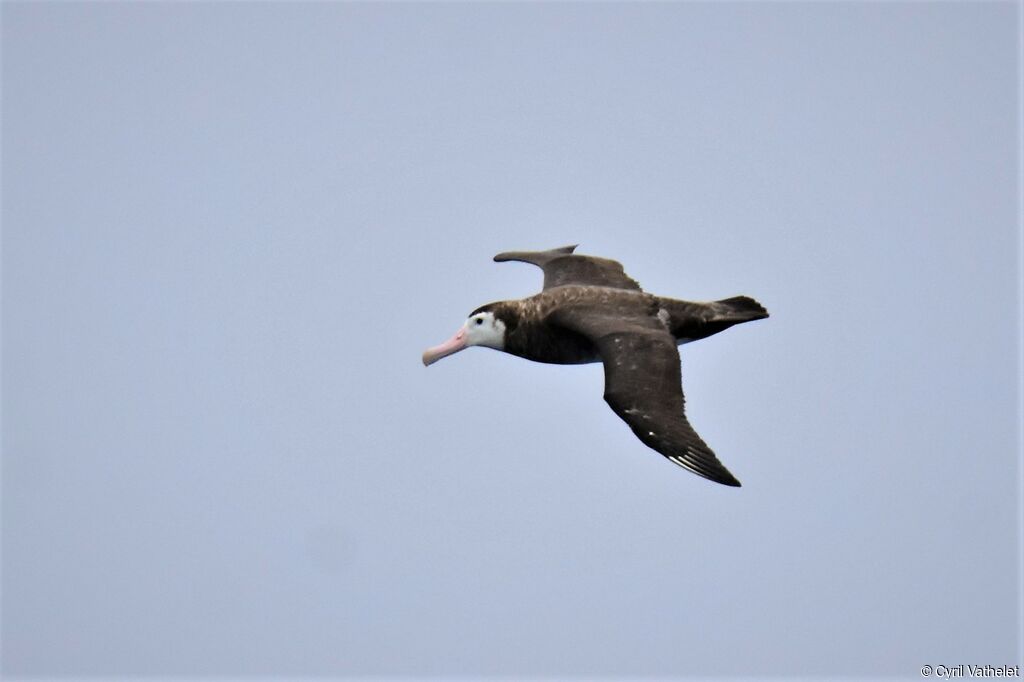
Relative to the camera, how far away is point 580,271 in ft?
62.5

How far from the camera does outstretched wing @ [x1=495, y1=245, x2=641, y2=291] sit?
18781 millimetres

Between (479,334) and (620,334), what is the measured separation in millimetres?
2291

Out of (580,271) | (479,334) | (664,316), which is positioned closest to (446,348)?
(479,334)

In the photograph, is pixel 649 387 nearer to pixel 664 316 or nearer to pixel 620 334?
pixel 620 334

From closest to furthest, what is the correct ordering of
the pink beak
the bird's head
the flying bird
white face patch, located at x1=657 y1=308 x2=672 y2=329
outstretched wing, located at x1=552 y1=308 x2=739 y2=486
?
outstretched wing, located at x1=552 y1=308 x2=739 y2=486
the flying bird
white face patch, located at x1=657 y1=308 x2=672 y2=329
the bird's head
the pink beak

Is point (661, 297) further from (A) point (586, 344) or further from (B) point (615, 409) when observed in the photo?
(B) point (615, 409)

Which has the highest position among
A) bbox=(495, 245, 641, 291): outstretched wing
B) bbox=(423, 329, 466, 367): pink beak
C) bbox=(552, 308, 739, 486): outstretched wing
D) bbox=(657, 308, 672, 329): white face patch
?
bbox=(495, 245, 641, 291): outstretched wing

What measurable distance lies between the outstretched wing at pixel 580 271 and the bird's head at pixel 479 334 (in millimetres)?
1352

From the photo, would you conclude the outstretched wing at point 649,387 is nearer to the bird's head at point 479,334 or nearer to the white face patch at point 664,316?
the white face patch at point 664,316

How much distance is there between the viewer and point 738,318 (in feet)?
56.1

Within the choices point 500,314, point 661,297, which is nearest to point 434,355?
point 500,314

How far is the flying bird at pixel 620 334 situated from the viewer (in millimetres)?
14812

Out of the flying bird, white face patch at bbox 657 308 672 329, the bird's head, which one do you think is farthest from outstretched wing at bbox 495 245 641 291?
white face patch at bbox 657 308 672 329

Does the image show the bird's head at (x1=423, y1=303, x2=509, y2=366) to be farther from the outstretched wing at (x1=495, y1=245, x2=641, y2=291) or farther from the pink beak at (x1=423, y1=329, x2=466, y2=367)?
the outstretched wing at (x1=495, y1=245, x2=641, y2=291)
